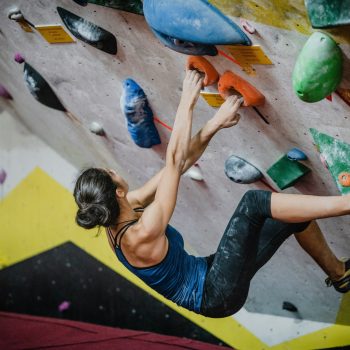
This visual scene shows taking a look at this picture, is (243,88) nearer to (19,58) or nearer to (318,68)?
(318,68)

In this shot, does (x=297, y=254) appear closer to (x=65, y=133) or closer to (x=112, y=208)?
(x=112, y=208)

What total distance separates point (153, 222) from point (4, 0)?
3.32 feet

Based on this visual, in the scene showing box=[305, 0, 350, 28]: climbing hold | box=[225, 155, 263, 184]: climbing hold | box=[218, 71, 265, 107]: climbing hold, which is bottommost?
box=[225, 155, 263, 184]: climbing hold

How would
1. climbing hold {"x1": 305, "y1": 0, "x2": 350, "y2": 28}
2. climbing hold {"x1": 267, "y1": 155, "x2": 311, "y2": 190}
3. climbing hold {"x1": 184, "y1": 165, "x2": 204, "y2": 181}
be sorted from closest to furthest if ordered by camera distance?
1. climbing hold {"x1": 305, "y1": 0, "x2": 350, "y2": 28}
2. climbing hold {"x1": 267, "y1": 155, "x2": 311, "y2": 190}
3. climbing hold {"x1": 184, "y1": 165, "x2": 204, "y2": 181}

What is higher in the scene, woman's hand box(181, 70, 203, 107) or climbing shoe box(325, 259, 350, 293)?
woman's hand box(181, 70, 203, 107)

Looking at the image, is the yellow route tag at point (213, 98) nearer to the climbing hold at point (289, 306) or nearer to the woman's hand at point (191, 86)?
the woman's hand at point (191, 86)

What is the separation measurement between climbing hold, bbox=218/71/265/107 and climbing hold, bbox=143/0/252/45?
0.60 feet

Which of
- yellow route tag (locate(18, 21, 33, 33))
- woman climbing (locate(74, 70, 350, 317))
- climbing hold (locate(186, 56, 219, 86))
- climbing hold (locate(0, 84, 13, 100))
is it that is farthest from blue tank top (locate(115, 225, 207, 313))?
climbing hold (locate(0, 84, 13, 100))

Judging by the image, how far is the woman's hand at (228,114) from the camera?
1736 mm

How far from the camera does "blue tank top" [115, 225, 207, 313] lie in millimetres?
1876

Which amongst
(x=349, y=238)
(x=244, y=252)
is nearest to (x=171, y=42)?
(x=244, y=252)

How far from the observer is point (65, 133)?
8.86 ft

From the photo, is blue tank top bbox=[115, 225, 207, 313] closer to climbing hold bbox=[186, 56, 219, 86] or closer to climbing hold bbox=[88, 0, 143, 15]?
climbing hold bbox=[186, 56, 219, 86]

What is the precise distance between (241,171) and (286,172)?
0.15 m
